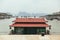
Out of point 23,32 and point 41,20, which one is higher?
point 41,20

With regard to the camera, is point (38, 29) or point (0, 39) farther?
point (38, 29)

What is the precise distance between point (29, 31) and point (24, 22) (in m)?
0.76

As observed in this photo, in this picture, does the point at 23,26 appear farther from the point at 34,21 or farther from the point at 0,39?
the point at 0,39

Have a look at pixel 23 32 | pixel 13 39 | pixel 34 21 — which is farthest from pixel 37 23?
pixel 13 39

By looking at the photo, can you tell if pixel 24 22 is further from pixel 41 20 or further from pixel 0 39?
pixel 0 39

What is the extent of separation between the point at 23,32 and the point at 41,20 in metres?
1.51

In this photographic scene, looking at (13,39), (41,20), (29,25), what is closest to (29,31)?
(29,25)

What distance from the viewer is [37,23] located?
11875 millimetres

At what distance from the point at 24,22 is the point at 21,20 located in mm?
345

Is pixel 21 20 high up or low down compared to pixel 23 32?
up

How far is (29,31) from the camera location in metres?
11.7

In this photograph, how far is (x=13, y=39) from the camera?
8.66 m

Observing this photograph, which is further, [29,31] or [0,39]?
[29,31]

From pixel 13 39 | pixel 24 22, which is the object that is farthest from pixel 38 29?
pixel 13 39
